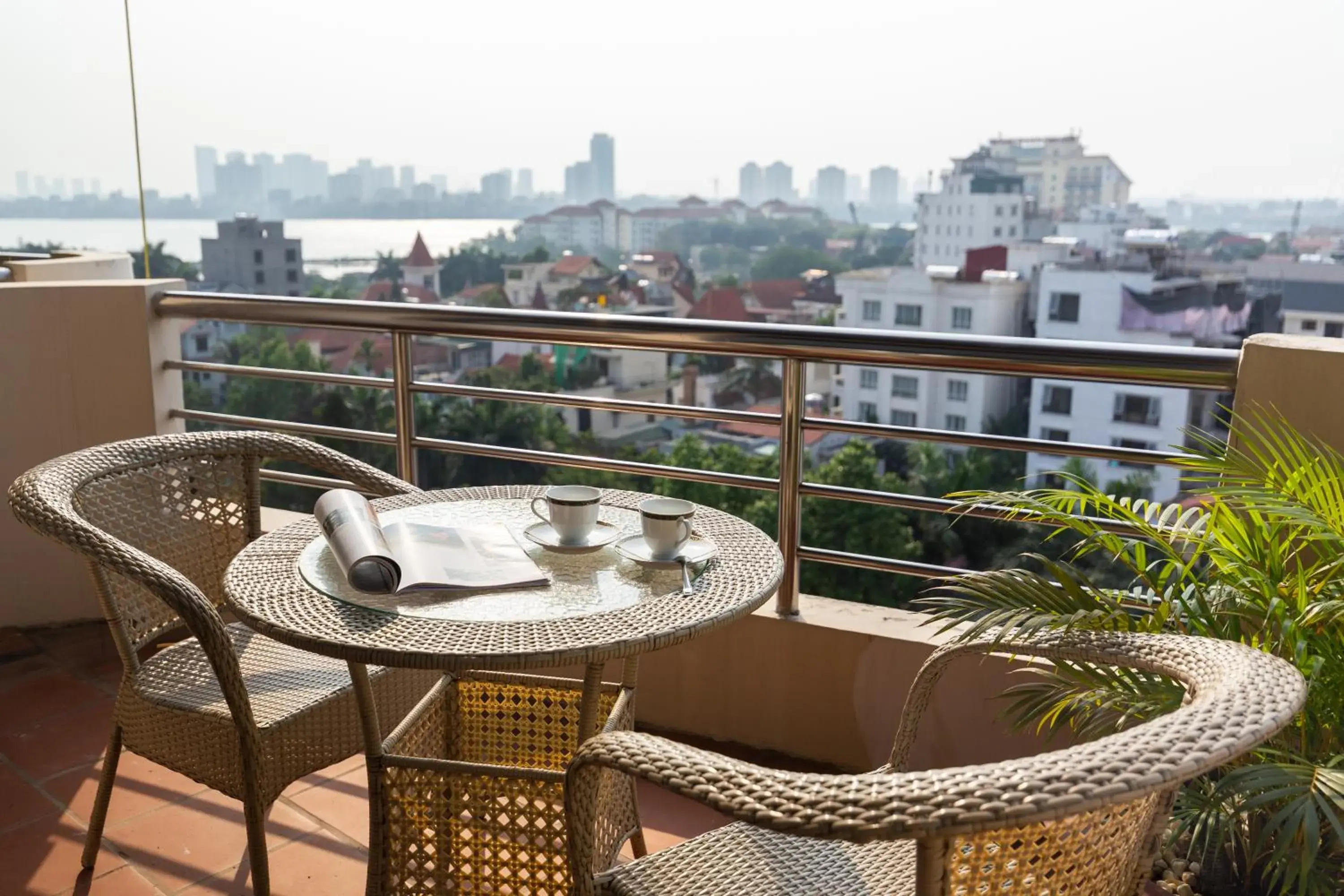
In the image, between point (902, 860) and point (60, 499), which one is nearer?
point (902, 860)

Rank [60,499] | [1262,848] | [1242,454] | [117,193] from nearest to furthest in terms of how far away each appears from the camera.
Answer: [1262,848]
[60,499]
[1242,454]
[117,193]

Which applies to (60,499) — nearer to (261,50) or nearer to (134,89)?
(134,89)

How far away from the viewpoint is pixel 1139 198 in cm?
3416

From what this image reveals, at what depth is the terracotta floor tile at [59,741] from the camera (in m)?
2.44

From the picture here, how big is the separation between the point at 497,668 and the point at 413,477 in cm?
163

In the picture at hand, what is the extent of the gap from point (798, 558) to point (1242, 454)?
3.05 ft

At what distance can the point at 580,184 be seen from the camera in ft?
102

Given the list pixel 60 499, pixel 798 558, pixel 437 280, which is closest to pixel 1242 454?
pixel 798 558

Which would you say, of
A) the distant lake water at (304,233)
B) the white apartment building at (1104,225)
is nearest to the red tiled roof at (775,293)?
the distant lake water at (304,233)

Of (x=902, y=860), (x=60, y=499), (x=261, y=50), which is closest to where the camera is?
(x=902, y=860)

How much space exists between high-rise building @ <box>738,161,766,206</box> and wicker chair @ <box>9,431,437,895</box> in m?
30.2

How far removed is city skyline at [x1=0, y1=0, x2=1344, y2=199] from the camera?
113 ft

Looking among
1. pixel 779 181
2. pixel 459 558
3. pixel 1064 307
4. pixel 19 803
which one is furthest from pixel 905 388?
pixel 459 558

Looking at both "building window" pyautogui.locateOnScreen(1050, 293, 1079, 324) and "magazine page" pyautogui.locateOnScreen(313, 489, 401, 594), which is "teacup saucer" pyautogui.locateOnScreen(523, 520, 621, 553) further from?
"building window" pyautogui.locateOnScreen(1050, 293, 1079, 324)
